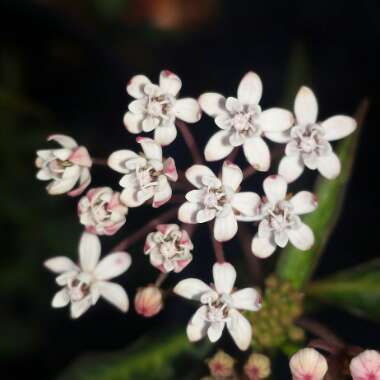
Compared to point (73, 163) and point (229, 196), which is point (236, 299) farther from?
point (73, 163)

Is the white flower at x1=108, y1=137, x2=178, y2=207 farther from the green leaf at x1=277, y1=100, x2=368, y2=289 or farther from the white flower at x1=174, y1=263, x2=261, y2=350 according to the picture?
the green leaf at x1=277, y1=100, x2=368, y2=289

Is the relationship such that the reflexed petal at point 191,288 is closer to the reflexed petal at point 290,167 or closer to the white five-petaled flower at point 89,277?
the white five-petaled flower at point 89,277

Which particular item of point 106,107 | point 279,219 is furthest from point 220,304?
point 106,107

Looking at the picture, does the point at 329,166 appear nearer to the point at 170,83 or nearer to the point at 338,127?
the point at 338,127

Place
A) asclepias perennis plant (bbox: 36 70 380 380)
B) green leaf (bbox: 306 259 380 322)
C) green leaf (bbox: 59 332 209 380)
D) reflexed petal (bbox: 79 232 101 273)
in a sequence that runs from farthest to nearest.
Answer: green leaf (bbox: 59 332 209 380), green leaf (bbox: 306 259 380 322), reflexed petal (bbox: 79 232 101 273), asclepias perennis plant (bbox: 36 70 380 380)

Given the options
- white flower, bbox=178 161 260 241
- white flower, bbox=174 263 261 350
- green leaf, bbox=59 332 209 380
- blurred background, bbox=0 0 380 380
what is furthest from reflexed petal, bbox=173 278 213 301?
blurred background, bbox=0 0 380 380

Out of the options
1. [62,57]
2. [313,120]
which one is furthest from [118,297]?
[62,57]

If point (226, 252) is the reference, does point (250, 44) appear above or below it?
above

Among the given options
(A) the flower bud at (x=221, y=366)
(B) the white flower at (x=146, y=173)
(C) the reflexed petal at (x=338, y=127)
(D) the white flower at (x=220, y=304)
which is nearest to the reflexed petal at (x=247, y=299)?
(D) the white flower at (x=220, y=304)
